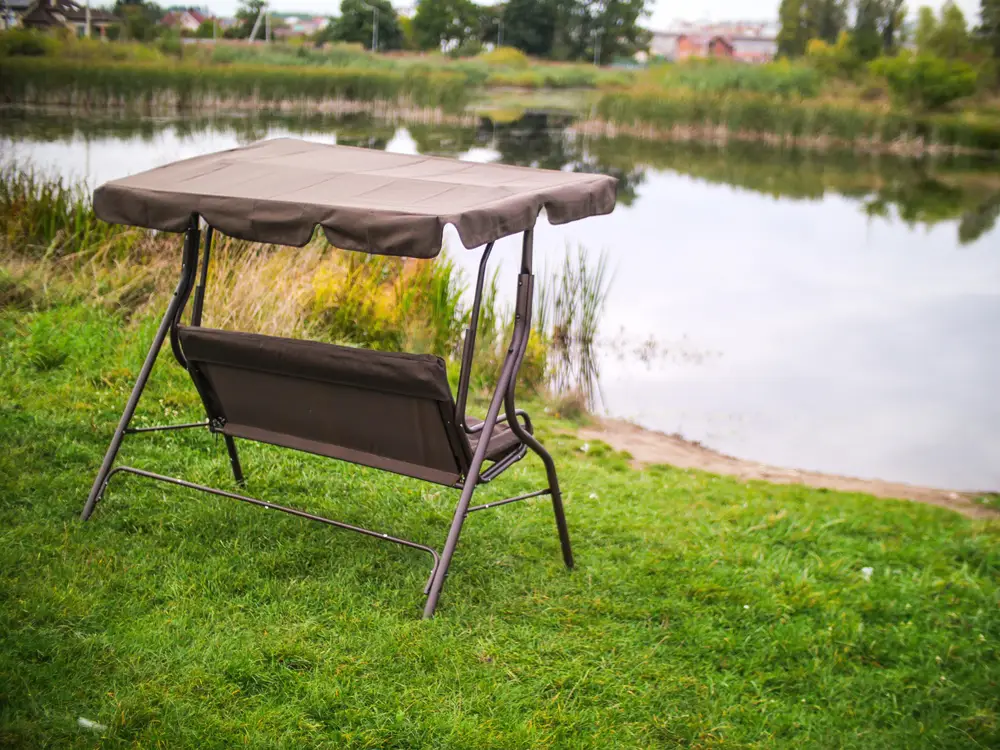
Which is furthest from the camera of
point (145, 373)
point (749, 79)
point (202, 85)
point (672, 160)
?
point (749, 79)

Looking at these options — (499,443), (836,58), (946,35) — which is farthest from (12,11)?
(946,35)

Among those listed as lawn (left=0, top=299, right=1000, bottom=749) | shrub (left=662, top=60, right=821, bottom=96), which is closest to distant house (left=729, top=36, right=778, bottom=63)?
shrub (left=662, top=60, right=821, bottom=96)

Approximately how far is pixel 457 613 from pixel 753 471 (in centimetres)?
443

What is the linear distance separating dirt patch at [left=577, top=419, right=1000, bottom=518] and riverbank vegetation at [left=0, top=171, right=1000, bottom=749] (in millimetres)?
1322

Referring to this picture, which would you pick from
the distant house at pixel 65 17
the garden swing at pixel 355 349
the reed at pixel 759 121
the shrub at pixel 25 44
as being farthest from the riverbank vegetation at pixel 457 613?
the reed at pixel 759 121

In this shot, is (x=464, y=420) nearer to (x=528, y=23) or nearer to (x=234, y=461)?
(x=234, y=461)

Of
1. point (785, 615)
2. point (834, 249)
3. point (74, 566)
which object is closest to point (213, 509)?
point (74, 566)

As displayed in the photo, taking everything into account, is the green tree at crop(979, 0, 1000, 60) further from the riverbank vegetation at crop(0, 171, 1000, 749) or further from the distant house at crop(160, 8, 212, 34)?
the riverbank vegetation at crop(0, 171, 1000, 749)

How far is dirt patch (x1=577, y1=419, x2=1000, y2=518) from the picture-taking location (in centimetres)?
710

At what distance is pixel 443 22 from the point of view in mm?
53625

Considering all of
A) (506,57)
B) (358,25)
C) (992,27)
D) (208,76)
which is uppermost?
(992,27)

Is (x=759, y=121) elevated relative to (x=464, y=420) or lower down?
elevated

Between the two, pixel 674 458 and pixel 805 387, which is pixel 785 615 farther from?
pixel 805 387

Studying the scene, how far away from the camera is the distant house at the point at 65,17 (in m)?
22.7
